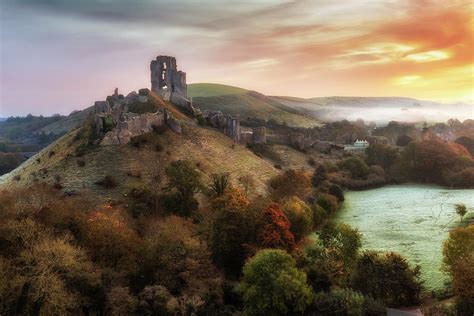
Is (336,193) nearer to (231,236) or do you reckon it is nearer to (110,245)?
(231,236)

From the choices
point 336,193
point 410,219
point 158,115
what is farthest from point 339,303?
point 158,115

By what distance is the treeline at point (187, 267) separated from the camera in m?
36.1

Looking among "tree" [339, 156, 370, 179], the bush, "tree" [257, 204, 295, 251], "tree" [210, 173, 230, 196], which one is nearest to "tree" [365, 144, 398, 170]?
"tree" [339, 156, 370, 179]

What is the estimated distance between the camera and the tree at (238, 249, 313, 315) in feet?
126

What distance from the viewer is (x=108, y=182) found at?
224ft

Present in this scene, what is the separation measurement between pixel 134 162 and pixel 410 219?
1761 inches

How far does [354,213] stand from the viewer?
252 ft

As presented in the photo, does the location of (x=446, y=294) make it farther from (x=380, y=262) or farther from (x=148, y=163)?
(x=148, y=163)

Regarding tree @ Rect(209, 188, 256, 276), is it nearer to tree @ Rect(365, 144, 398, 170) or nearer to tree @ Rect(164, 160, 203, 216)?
tree @ Rect(164, 160, 203, 216)

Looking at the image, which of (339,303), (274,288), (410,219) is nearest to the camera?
(339,303)

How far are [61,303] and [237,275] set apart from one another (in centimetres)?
1975

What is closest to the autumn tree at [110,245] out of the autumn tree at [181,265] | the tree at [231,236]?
the autumn tree at [181,265]

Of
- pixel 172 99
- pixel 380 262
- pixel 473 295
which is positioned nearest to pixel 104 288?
pixel 380 262

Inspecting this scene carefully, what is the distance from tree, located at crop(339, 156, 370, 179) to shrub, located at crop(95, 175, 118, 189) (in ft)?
197
